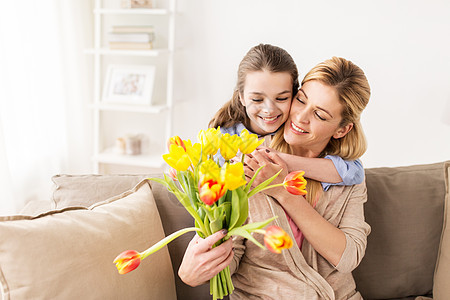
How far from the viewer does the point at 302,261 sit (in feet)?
4.25

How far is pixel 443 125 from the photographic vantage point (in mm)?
2850

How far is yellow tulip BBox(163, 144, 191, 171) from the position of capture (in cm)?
84

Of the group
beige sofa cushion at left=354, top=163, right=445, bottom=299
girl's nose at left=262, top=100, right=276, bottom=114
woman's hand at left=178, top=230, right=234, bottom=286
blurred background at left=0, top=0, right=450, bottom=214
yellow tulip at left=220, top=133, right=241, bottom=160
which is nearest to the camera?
yellow tulip at left=220, top=133, right=241, bottom=160

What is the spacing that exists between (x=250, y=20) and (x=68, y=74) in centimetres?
123

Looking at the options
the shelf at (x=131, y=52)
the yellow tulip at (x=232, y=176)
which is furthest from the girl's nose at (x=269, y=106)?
the shelf at (x=131, y=52)

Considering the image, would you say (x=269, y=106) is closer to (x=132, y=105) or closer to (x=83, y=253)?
(x=83, y=253)

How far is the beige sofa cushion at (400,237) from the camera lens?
5.18 feet

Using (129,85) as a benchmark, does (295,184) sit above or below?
above

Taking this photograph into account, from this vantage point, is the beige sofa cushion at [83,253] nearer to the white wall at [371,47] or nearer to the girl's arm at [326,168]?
the girl's arm at [326,168]

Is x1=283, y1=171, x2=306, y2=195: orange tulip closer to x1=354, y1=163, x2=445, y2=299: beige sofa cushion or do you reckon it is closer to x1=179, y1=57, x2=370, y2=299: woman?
x1=179, y1=57, x2=370, y2=299: woman

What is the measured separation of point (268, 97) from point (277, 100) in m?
0.03

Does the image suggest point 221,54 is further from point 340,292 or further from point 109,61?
point 340,292

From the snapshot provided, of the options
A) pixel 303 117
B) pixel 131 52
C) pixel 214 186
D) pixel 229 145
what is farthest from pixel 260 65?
pixel 131 52

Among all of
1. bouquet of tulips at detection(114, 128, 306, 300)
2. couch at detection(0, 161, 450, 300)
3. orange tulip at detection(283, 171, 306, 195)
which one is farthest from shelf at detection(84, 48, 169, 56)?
orange tulip at detection(283, 171, 306, 195)
